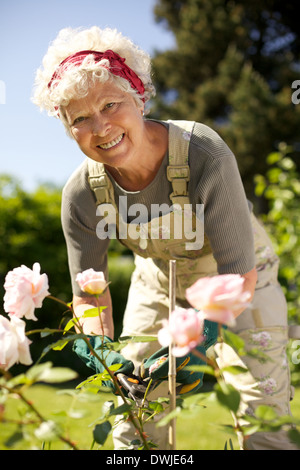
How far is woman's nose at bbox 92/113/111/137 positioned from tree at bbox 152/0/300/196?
44.2 feet

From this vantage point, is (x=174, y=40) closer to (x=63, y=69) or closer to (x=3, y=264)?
(x=3, y=264)

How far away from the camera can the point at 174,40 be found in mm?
17281

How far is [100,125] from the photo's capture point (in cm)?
138

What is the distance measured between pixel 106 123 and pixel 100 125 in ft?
0.06

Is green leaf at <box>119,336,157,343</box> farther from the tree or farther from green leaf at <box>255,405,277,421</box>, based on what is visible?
the tree

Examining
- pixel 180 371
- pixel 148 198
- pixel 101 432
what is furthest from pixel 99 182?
pixel 101 432

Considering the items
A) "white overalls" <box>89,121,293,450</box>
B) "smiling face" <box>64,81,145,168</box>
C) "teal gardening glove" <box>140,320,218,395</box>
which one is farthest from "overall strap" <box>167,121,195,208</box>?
"teal gardening glove" <box>140,320,218,395</box>

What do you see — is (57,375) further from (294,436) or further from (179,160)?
(179,160)

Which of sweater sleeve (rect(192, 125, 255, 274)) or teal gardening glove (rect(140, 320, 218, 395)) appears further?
sweater sleeve (rect(192, 125, 255, 274))

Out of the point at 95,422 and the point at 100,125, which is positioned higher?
the point at 100,125

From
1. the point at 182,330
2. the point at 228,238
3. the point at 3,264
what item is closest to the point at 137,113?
the point at 228,238

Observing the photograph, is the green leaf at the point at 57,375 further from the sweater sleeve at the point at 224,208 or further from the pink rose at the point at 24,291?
the sweater sleeve at the point at 224,208

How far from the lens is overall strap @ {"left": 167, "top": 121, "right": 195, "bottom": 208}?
1.52 m

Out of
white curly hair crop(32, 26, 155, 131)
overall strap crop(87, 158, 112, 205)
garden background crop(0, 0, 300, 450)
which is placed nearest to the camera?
white curly hair crop(32, 26, 155, 131)
